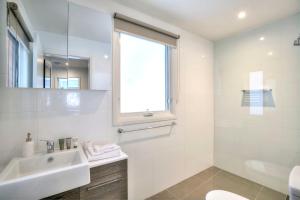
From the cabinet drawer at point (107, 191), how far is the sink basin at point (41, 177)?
0.16 meters

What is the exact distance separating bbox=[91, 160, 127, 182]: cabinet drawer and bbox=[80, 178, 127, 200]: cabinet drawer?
0.07 meters

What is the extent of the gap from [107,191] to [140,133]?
2.57 feet

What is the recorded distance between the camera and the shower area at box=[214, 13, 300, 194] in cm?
202

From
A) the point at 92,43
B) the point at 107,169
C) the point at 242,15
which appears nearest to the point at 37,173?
the point at 107,169

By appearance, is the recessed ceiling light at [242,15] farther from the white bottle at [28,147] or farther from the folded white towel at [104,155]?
the white bottle at [28,147]

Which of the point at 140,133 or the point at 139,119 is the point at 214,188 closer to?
the point at 140,133

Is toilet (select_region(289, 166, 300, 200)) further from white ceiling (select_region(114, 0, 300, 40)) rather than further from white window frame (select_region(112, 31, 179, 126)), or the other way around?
white ceiling (select_region(114, 0, 300, 40))

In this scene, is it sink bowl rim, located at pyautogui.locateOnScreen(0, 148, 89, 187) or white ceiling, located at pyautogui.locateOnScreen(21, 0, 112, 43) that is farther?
white ceiling, located at pyautogui.locateOnScreen(21, 0, 112, 43)

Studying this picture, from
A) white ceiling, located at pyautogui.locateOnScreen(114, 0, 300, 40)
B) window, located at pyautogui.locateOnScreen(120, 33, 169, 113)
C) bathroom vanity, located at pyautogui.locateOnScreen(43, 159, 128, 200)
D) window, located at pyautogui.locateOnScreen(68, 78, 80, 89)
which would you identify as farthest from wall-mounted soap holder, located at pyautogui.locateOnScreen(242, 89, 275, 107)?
window, located at pyautogui.locateOnScreen(68, 78, 80, 89)

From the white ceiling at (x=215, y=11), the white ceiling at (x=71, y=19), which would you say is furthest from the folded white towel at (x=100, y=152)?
the white ceiling at (x=215, y=11)

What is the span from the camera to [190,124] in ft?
8.27

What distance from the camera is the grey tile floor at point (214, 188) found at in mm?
2057

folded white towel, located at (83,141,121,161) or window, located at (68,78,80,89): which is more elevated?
window, located at (68,78,80,89)

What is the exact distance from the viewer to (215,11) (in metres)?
1.91
